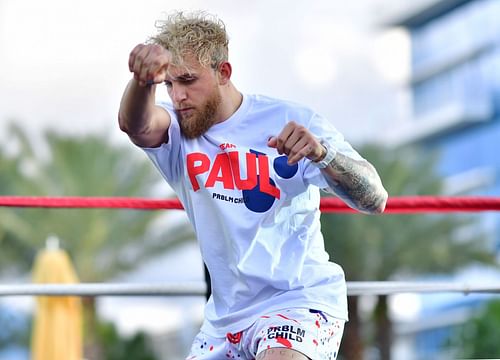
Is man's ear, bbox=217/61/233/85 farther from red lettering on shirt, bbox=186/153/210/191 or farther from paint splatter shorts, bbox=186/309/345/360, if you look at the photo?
paint splatter shorts, bbox=186/309/345/360

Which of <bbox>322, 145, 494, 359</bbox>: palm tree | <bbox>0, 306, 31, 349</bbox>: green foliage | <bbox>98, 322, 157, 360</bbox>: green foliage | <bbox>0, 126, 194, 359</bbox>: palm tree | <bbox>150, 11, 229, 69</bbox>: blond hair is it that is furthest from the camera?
<bbox>0, 306, 31, 349</bbox>: green foliage

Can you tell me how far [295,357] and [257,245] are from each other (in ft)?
1.22

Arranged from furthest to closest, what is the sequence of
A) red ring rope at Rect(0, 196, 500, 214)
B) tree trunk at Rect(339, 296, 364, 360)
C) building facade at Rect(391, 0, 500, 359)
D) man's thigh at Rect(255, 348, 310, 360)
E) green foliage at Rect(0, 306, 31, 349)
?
building facade at Rect(391, 0, 500, 359) < green foliage at Rect(0, 306, 31, 349) < tree trunk at Rect(339, 296, 364, 360) < red ring rope at Rect(0, 196, 500, 214) < man's thigh at Rect(255, 348, 310, 360)

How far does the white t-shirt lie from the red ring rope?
104 centimetres

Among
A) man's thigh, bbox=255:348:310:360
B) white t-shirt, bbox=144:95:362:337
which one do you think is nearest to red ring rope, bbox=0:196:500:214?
white t-shirt, bbox=144:95:362:337

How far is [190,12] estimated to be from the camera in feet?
10.7

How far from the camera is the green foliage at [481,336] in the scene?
21587 millimetres

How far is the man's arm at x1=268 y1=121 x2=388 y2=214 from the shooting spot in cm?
284

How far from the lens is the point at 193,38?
313cm

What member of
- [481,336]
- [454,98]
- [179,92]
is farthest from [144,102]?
[454,98]

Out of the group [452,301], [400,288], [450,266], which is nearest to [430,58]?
[452,301]

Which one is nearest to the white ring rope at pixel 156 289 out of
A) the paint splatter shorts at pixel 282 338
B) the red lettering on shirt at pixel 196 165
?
the paint splatter shorts at pixel 282 338

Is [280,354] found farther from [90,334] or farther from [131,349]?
[131,349]

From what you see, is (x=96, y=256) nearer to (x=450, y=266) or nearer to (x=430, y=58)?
(x=450, y=266)
